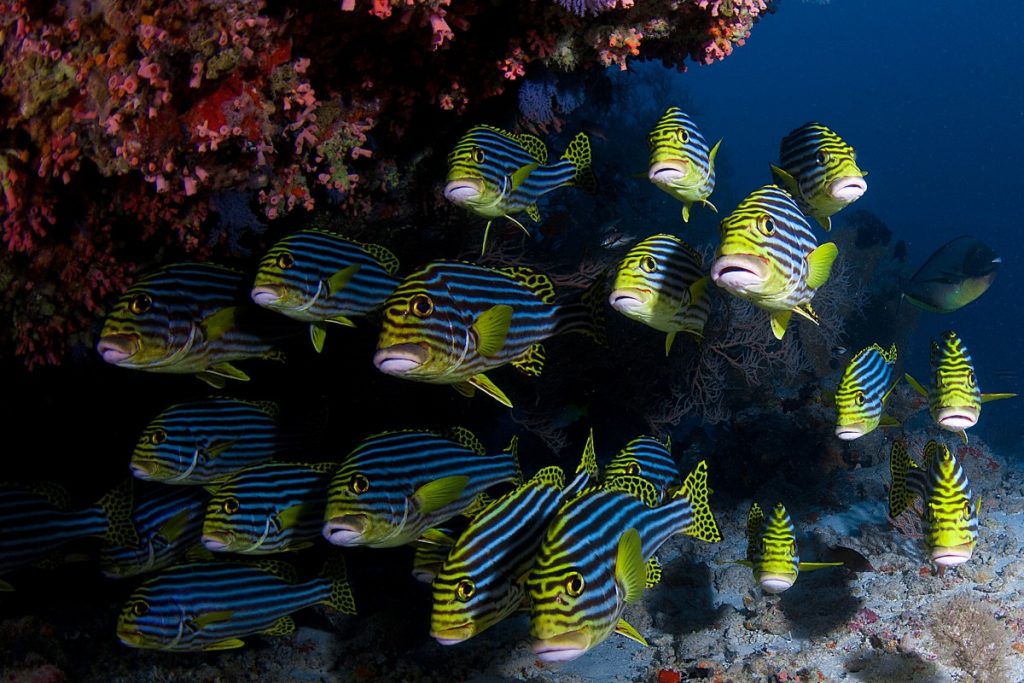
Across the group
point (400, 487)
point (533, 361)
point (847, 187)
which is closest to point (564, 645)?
point (400, 487)

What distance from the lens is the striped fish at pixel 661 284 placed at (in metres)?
3.05

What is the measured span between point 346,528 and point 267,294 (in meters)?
1.15

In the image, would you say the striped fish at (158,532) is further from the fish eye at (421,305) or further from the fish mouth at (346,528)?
the fish eye at (421,305)

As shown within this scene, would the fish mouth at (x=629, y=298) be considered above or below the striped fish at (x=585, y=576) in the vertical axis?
above

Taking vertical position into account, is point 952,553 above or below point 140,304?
below

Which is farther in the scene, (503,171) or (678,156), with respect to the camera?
(503,171)

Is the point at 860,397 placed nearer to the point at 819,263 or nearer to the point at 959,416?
the point at 959,416

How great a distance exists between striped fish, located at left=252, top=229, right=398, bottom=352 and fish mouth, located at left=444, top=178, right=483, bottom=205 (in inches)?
21.5

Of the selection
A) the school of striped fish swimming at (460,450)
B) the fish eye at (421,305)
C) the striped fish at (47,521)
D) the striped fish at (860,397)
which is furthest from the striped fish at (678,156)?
the striped fish at (47,521)

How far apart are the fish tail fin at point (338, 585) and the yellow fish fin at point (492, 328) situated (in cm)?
232

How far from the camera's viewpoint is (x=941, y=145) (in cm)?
8506

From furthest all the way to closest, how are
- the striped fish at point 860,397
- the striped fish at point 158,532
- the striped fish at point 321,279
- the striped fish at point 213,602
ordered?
the striped fish at point 158,532 → the striped fish at point 860,397 → the striped fish at point 213,602 → the striped fish at point 321,279

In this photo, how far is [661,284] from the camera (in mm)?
3119

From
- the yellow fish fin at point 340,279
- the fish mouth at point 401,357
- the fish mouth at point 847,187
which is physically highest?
the fish mouth at point 847,187
